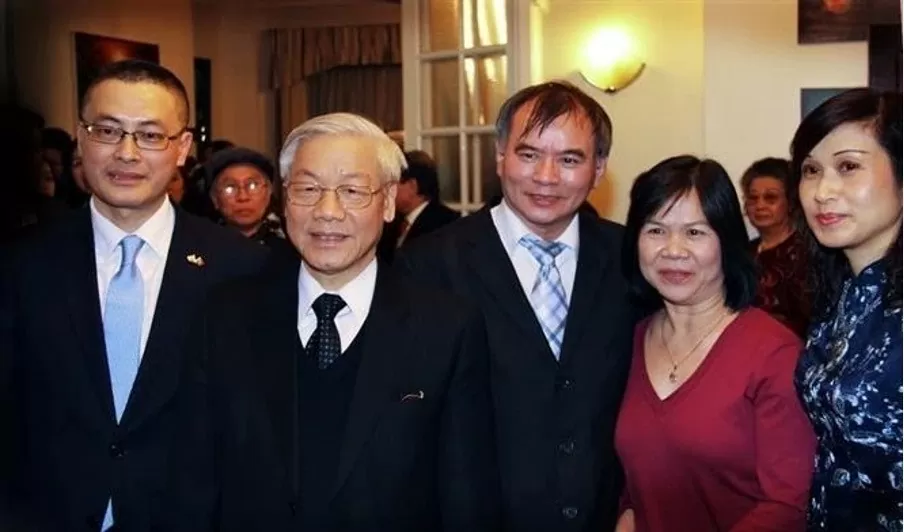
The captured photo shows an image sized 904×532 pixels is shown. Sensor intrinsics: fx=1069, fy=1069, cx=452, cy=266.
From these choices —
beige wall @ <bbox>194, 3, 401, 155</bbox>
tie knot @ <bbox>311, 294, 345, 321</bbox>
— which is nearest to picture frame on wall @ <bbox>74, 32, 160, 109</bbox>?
beige wall @ <bbox>194, 3, 401, 155</bbox>

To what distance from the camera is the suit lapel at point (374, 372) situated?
161cm

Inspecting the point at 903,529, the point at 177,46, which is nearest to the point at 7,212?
the point at 903,529

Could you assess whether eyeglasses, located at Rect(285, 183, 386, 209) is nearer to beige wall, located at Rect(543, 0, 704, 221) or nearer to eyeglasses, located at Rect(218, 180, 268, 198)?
eyeglasses, located at Rect(218, 180, 268, 198)

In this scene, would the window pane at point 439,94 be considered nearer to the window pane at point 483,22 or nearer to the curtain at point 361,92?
the window pane at point 483,22

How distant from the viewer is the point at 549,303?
2.01m

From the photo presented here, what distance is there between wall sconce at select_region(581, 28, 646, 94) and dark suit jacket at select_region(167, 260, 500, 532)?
2939mm

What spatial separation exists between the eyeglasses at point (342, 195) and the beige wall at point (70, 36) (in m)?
2.98

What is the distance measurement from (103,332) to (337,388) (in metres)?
0.46

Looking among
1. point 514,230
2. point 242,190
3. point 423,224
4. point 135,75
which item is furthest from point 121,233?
point 423,224

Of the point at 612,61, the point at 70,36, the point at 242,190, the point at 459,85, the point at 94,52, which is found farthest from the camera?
the point at 94,52

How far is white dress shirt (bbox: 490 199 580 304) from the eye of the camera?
203cm

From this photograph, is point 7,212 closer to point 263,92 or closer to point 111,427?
point 111,427

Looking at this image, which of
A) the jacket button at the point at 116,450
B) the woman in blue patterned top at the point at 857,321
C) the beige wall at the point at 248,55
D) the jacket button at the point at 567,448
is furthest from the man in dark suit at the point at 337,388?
the beige wall at the point at 248,55

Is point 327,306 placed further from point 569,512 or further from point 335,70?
point 335,70
